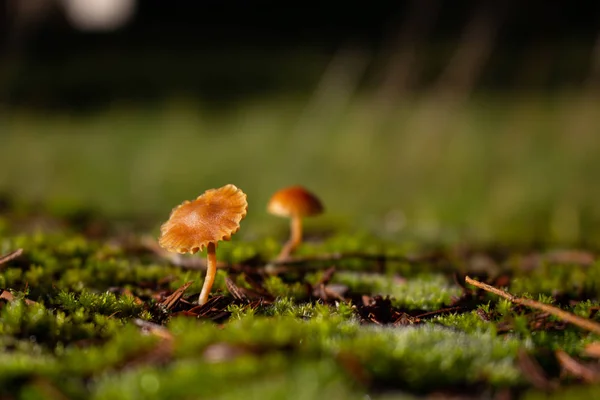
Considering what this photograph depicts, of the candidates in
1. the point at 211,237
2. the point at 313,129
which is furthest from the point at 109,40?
the point at 211,237

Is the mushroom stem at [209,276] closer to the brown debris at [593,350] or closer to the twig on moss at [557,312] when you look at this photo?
the twig on moss at [557,312]

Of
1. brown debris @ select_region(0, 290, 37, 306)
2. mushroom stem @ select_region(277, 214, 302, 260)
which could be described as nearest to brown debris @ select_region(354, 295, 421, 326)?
mushroom stem @ select_region(277, 214, 302, 260)

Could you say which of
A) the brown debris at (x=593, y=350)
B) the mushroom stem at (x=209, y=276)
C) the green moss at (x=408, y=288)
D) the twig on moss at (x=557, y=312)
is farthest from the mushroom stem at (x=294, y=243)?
the brown debris at (x=593, y=350)

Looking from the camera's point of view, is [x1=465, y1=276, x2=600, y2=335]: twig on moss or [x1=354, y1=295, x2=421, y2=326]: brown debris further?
[x1=354, y1=295, x2=421, y2=326]: brown debris

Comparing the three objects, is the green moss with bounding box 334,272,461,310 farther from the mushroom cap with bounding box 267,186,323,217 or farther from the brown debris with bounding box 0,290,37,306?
the brown debris with bounding box 0,290,37,306

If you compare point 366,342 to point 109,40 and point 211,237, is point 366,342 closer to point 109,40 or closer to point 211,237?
point 211,237

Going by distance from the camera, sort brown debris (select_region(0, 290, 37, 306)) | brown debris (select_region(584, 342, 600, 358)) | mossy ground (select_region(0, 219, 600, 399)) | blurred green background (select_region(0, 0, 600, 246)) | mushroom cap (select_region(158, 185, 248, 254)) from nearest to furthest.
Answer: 1. mossy ground (select_region(0, 219, 600, 399))
2. brown debris (select_region(584, 342, 600, 358))
3. brown debris (select_region(0, 290, 37, 306))
4. mushroom cap (select_region(158, 185, 248, 254))
5. blurred green background (select_region(0, 0, 600, 246))

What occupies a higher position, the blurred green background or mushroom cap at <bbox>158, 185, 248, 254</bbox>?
the blurred green background
